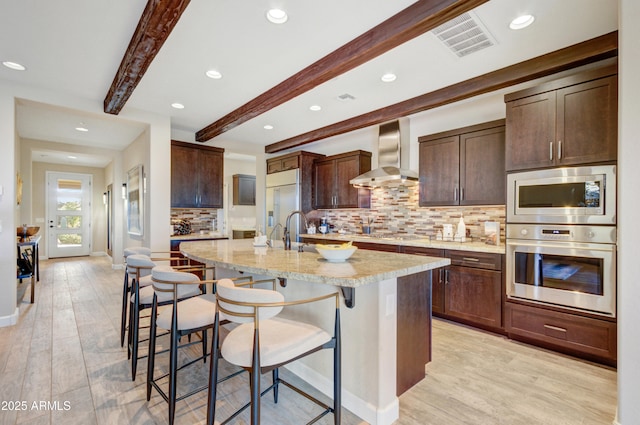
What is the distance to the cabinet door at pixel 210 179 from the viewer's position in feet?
17.3

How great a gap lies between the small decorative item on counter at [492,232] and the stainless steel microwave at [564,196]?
0.54 m

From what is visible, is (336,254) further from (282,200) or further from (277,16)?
(282,200)

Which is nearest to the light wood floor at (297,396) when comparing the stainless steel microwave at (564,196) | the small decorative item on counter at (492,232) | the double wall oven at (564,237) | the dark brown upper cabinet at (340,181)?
the double wall oven at (564,237)

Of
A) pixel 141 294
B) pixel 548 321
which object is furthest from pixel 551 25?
pixel 141 294

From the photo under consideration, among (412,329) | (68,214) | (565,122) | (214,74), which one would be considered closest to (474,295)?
(412,329)

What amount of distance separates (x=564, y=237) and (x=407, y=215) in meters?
2.14

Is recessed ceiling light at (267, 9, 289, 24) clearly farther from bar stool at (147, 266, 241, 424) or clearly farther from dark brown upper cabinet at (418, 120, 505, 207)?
dark brown upper cabinet at (418, 120, 505, 207)

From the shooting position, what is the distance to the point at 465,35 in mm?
2367

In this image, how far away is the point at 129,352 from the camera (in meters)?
2.55

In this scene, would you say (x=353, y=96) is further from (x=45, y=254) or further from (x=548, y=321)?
(x=45, y=254)

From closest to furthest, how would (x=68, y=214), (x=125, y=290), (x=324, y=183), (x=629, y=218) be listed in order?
(x=629, y=218), (x=125, y=290), (x=324, y=183), (x=68, y=214)

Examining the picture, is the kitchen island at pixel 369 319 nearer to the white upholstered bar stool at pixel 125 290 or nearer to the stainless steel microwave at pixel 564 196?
the white upholstered bar stool at pixel 125 290

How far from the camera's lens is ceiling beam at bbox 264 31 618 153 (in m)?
2.43

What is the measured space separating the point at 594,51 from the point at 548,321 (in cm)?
230
